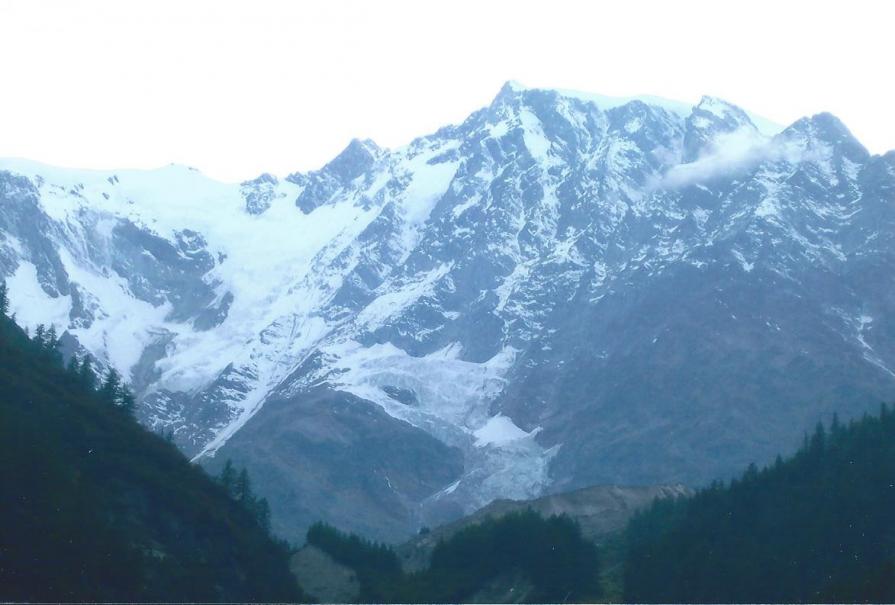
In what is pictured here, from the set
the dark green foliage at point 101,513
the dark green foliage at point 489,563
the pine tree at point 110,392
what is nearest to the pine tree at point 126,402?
the pine tree at point 110,392

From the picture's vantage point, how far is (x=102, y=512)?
140m

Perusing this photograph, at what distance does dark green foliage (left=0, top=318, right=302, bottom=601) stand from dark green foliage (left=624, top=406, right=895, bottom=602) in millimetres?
38539

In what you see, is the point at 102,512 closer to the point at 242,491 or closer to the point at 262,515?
the point at 242,491

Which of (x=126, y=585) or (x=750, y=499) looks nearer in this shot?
(x=126, y=585)

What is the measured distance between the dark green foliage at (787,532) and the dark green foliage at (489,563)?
6.21 m

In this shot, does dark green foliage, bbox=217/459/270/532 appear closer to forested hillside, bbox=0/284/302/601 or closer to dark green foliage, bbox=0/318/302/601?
forested hillside, bbox=0/284/302/601

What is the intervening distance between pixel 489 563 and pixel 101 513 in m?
59.0

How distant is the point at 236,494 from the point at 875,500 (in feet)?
236

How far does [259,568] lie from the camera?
159 metres

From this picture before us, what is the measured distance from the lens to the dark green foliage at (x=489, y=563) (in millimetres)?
178000

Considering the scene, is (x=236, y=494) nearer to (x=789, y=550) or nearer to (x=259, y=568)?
(x=259, y=568)

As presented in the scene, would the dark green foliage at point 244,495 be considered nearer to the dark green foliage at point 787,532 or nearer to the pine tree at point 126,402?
the pine tree at point 126,402

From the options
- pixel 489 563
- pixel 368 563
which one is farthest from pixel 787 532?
pixel 368 563

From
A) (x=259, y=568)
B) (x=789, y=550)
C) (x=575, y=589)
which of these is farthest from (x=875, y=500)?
(x=259, y=568)
